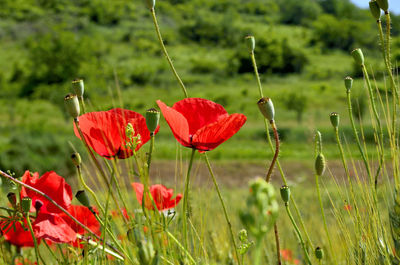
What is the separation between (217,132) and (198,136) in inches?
1.0

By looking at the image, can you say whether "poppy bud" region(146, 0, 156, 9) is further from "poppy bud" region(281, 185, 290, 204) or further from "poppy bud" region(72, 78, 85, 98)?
"poppy bud" region(281, 185, 290, 204)

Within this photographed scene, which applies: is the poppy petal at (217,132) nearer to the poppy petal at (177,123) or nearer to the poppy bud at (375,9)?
the poppy petal at (177,123)

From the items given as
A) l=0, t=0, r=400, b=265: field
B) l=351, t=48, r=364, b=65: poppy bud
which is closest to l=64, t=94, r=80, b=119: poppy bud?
l=0, t=0, r=400, b=265: field

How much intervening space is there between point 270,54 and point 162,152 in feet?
121

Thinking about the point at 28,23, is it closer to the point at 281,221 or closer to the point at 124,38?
the point at 124,38

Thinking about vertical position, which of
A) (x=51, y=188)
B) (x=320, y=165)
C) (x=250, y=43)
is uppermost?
(x=250, y=43)

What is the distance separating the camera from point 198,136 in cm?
61

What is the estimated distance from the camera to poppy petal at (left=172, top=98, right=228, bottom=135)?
686mm

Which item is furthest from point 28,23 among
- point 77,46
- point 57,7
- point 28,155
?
point 28,155

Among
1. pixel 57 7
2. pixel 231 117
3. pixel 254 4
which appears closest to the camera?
pixel 231 117

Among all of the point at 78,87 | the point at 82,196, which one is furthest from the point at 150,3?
the point at 82,196

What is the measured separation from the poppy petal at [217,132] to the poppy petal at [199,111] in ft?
0.23

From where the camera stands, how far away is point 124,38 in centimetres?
6303

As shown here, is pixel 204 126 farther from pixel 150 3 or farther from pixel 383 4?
pixel 383 4
